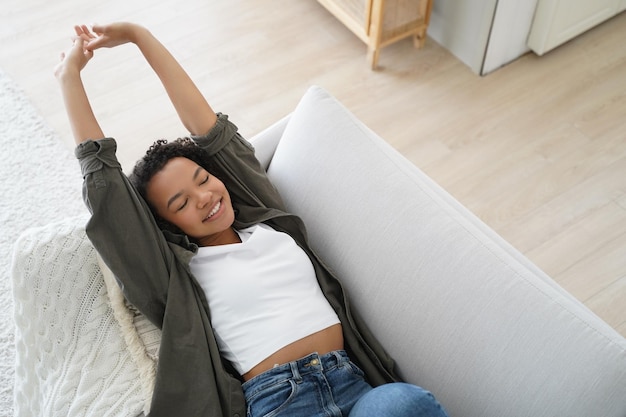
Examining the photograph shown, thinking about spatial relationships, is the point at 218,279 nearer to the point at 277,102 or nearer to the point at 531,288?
the point at 531,288

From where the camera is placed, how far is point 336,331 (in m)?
1.36

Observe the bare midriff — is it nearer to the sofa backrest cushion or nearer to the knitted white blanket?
the sofa backrest cushion

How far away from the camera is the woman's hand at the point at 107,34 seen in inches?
56.4

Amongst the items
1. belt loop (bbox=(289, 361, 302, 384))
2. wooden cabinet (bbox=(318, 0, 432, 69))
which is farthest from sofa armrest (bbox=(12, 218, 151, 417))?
wooden cabinet (bbox=(318, 0, 432, 69))

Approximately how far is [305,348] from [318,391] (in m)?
0.09

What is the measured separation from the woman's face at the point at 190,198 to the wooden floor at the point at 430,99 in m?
0.91

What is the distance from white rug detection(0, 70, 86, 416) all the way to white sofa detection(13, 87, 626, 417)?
0.69 metres

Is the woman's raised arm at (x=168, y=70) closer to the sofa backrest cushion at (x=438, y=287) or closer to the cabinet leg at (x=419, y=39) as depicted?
the sofa backrest cushion at (x=438, y=287)

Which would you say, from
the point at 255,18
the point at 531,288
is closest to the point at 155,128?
the point at 255,18

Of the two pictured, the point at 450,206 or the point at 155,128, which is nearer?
the point at 450,206

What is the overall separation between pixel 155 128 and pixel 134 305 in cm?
114

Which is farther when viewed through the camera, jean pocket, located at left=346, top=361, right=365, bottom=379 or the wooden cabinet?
the wooden cabinet

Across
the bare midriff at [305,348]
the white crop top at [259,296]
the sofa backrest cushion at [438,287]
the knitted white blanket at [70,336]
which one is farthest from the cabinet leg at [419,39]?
the knitted white blanket at [70,336]

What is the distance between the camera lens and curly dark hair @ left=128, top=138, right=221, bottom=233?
134 centimetres
